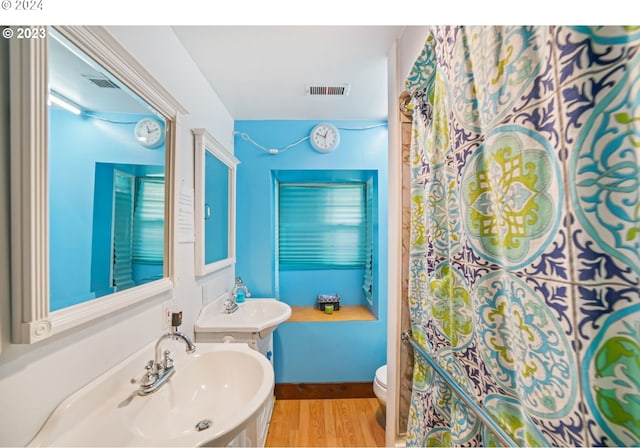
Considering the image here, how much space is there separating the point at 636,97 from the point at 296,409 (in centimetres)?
236

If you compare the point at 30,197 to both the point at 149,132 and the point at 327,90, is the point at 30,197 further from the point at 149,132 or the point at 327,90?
the point at 327,90

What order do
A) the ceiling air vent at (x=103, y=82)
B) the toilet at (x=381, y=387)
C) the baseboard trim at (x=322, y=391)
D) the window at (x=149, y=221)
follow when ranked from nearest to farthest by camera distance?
the ceiling air vent at (x=103, y=82) < the window at (x=149, y=221) < the toilet at (x=381, y=387) < the baseboard trim at (x=322, y=391)

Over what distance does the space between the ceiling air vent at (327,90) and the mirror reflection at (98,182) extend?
1.00 metres

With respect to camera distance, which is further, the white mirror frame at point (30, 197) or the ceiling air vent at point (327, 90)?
the ceiling air vent at point (327, 90)

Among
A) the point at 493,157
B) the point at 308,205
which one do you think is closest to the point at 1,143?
the point at 493,157

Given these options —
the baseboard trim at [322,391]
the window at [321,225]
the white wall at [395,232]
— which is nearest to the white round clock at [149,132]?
the white wall at [395,232]

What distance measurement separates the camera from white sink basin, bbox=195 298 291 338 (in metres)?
1.42

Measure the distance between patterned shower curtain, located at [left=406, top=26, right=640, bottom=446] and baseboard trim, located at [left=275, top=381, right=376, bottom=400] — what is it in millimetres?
1524

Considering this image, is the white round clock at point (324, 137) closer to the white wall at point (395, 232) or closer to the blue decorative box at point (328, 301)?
the white wall at point (395, 232)

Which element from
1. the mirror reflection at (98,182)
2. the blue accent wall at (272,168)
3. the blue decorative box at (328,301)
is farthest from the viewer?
the blue decorative box at (328,301)

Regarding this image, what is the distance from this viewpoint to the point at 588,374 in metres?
0.38

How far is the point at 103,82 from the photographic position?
2.51ft

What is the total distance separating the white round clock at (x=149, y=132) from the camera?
947 mm
